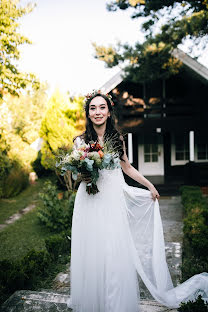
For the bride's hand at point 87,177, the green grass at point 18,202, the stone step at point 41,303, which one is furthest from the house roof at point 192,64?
the stone step at point 41,303

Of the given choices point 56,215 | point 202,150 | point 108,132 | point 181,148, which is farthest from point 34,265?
point 202,150

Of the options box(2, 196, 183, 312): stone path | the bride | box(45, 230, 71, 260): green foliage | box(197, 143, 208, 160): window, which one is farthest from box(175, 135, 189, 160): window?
the bride

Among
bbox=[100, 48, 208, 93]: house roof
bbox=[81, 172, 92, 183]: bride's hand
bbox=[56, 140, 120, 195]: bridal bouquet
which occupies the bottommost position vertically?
bbox=[81, 172, 92, 183]: bride's hand

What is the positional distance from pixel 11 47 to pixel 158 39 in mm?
4424

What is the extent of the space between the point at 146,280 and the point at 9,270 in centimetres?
172

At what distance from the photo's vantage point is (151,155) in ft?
43.9

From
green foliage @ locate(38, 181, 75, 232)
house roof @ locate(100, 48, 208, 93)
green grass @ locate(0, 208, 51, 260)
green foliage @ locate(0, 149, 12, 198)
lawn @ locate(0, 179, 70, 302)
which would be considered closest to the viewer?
lawn @ locate(0, 179, 70, 302)

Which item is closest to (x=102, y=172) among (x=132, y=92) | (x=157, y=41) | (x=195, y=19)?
(x=195, y=19)

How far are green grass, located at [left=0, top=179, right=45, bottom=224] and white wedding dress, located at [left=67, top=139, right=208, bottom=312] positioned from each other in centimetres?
585

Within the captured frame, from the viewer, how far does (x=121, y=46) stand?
29.0 ft

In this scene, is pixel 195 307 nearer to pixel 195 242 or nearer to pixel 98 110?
pixel 195 242

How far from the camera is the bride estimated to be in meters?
2.54

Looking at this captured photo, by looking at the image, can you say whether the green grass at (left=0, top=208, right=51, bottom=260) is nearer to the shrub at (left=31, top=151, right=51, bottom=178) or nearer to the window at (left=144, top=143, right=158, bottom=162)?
the window at (left=144, top=143, right=158, bottom=162)

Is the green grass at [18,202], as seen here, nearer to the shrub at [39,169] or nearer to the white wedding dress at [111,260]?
the shrub at [39,169]
